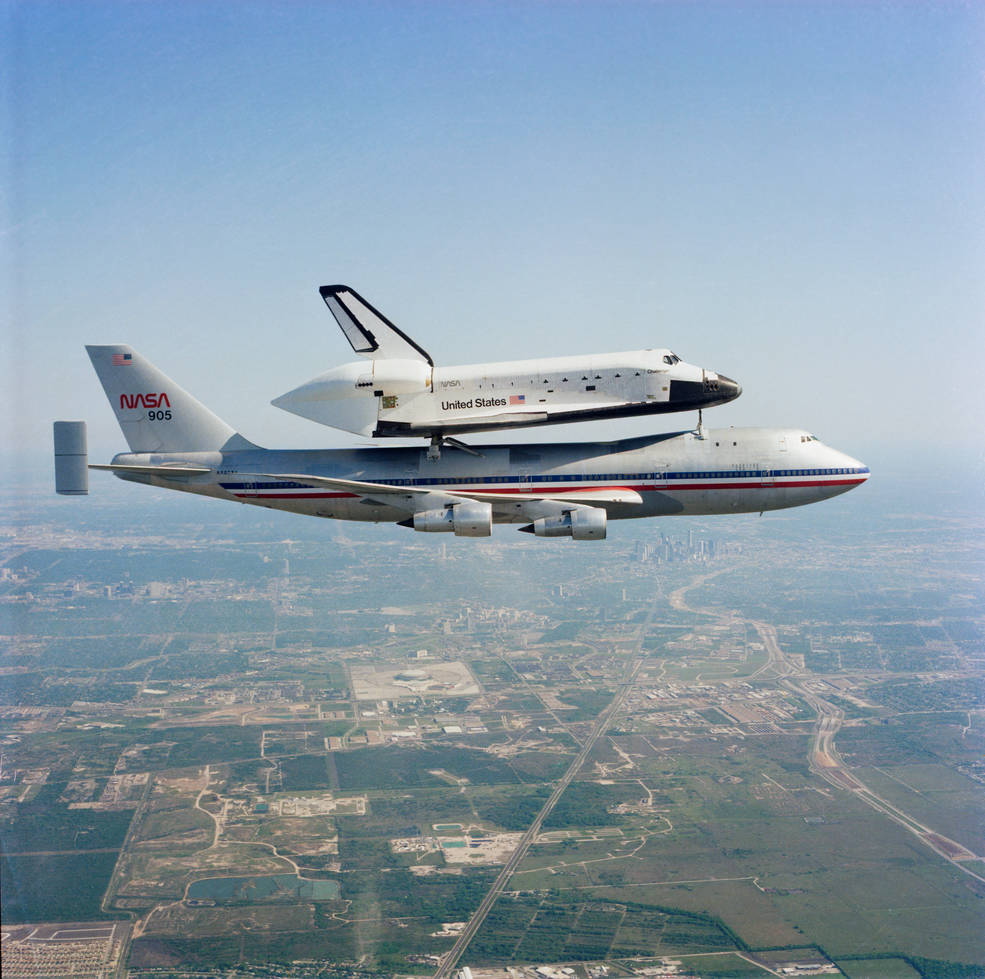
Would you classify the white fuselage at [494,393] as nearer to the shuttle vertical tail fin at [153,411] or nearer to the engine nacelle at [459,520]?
the engine nacelle at [459,520]

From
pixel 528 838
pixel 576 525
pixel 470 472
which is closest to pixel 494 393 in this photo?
pixel 470 472

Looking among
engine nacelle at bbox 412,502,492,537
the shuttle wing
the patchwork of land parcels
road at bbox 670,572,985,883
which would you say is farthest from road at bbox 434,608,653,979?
the shuttle wing

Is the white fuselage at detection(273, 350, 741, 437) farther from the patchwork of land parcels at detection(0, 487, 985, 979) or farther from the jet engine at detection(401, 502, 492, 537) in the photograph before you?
the patchwork of land parcels at detection(0, 487, 985, 979)

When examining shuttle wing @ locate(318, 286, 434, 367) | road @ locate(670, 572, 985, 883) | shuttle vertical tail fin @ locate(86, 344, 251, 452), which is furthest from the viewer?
road @ locate(670, 572, 985, 883)

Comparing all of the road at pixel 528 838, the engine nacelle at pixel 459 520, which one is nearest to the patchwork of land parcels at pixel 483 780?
the road at pixel 528 838

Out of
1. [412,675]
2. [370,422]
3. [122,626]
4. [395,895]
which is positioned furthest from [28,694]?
[370,422]

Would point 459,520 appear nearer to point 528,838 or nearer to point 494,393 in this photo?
point 494,393
